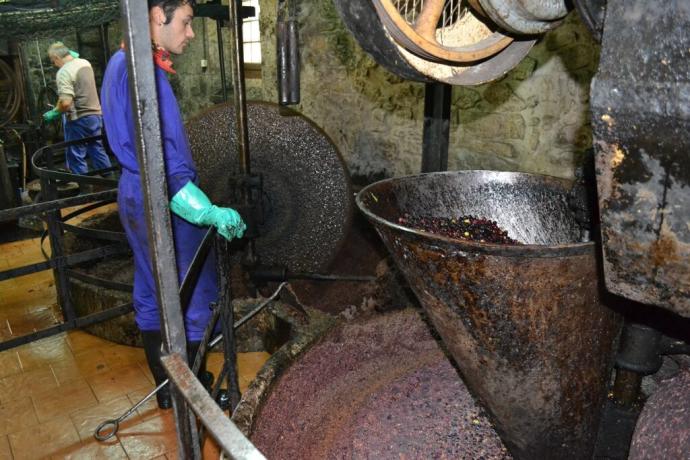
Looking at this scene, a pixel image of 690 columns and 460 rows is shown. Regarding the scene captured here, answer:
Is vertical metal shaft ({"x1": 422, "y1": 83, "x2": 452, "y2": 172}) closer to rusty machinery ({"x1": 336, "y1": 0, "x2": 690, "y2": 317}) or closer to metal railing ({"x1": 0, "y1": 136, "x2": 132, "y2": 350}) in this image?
metal railing ({"x1": 0, "y1": 136, "x2": 132, "y2": 350})

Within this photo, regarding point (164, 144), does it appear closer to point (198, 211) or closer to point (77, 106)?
point (198, 211)

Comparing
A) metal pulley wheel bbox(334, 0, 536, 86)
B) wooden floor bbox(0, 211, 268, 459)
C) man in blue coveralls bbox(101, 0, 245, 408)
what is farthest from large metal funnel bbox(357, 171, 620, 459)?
wooden floor bbox(0, 211, 268, 459)

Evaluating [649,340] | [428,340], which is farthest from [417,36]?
[428,340]

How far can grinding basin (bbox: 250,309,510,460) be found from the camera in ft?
7.00

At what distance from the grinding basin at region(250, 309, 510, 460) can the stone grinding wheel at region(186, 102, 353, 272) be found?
1556mm

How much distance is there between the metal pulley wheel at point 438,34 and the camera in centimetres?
141

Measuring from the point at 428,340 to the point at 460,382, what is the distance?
1.28 ft

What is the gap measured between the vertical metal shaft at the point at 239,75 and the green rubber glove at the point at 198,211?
0.94 metres

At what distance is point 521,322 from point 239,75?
239 cm

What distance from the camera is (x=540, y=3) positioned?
1.29 metres

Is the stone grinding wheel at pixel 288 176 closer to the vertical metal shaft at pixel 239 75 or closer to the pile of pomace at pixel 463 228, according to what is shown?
the vertical metal shaft at pixel 239 75

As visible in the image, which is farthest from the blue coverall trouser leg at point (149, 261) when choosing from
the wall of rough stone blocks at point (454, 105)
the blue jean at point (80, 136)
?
the blue jean at point (80, 136)

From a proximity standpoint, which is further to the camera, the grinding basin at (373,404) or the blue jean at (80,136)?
the blue jean at (80,136)

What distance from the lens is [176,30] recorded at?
263 cm
